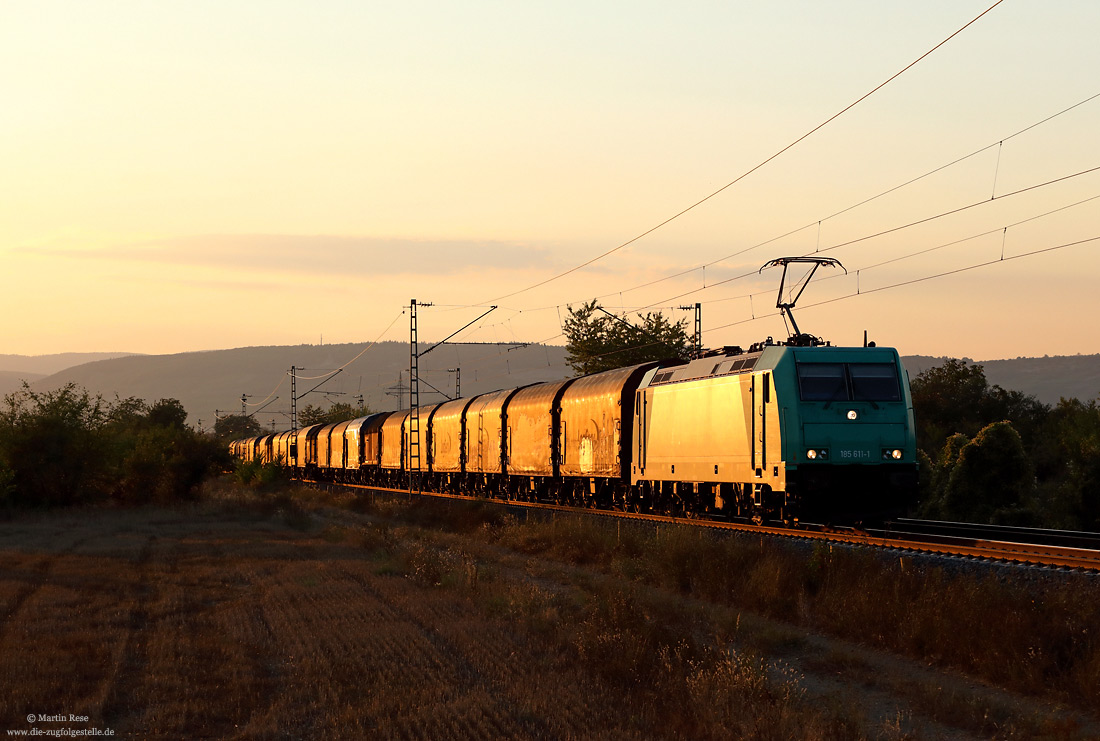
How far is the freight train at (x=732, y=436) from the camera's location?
75.0 ft

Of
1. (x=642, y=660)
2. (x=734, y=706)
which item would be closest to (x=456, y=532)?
(x=642, y=660)

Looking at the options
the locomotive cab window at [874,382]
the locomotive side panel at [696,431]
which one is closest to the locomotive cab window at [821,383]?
the locomotive cab window at [874,382]

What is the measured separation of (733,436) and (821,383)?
107 inches

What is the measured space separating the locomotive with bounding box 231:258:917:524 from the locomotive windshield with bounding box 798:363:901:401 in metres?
0.03

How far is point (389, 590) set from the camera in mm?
20797

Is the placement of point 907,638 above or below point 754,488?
below

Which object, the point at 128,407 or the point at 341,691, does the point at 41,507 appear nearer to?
the point at 341,691

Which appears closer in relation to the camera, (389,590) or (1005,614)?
(1005,614)

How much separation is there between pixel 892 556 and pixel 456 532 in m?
19.2

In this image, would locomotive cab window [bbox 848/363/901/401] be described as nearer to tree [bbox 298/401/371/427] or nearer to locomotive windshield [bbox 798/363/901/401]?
locomotive windshield [bbox 798/363/901/401]

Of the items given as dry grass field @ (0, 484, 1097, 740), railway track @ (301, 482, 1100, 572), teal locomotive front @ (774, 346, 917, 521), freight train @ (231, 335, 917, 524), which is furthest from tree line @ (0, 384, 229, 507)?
teal locomotive front @ (774, 346, 917, 521)

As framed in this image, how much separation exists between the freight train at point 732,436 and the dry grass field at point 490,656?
3284mm

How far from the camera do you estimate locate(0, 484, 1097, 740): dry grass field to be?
10852 mm

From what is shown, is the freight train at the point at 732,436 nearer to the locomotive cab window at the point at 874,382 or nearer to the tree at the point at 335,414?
the locomotive cab window at the point at 874,382
